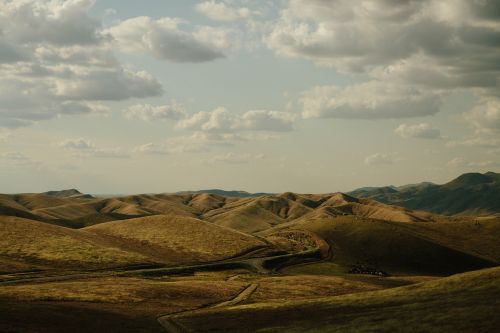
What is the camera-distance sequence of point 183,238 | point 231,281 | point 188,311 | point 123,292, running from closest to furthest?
1. point 188,311
2. point 123,292
3. point 231,281
4. point 183,238

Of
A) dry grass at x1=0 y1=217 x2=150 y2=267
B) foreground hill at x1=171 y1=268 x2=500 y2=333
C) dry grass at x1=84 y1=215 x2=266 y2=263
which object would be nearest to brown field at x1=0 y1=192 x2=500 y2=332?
foreground hill at x1=171 y1=268 x2=500 y2=333

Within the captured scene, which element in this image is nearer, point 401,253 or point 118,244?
point 118,244

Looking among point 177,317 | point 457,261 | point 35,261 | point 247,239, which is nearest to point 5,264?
point 35,261

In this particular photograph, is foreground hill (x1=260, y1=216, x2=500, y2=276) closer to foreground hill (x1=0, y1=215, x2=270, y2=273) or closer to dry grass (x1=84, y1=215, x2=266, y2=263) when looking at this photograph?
foreground hill (x1=0, y1=215, x2=270, y2=273)

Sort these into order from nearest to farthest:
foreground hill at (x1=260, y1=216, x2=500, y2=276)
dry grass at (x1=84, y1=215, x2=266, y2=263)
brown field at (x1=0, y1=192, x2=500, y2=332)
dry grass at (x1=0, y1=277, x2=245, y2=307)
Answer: brown field at (x1=0, y1=192, x2=500, y2=332) < dry grass at (x1=0, y1=277, x2=245, y2=307) < dry grass at (x1=84, y1=215, x2=266, y2=263) < foreground hill at (x1=260, y1=216, x2=500, y2=276)

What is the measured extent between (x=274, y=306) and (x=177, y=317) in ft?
46.4

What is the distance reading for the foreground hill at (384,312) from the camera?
167 feet

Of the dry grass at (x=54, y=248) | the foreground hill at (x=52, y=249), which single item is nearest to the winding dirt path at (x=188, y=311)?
the foreground hill at (x=52, y=249)

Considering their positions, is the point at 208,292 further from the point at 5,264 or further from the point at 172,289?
the point at 5,264

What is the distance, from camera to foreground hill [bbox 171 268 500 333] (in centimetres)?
5078

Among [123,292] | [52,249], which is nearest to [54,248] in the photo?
[52,249]

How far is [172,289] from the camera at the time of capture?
9156 centimetres

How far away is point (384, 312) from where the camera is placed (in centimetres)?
5975

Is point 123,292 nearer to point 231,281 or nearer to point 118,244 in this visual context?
point 231,281
